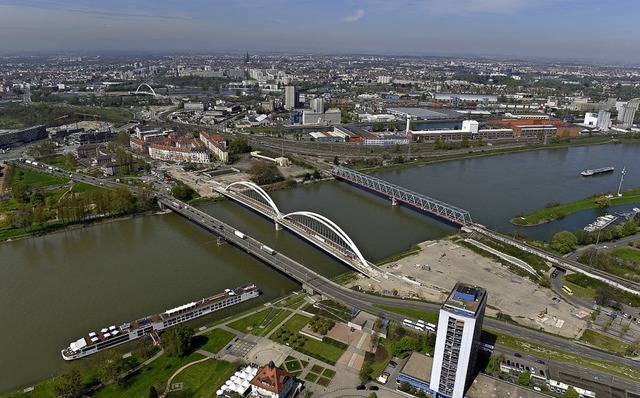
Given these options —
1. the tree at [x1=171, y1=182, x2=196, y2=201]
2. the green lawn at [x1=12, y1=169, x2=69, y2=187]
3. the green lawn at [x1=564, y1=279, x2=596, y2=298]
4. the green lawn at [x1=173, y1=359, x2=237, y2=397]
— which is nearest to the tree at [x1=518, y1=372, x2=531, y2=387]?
the green lawn at [x1=564, y1=279, x2=596, y2=298]

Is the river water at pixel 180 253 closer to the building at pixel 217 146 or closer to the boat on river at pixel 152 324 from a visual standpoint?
the boat on river at pixel 152 324

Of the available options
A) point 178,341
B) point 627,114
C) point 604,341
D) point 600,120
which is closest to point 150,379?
point 178,341

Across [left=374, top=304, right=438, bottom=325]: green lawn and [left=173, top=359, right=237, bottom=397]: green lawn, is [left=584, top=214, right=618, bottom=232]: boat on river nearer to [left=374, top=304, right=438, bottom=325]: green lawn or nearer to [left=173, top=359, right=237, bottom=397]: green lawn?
[left=374, top=304, right=438, bottom=325]: green lawn

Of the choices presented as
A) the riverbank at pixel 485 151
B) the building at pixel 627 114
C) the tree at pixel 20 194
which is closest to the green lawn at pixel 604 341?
the riverbank at pixel 485 151

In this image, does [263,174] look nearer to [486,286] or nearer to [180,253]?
[180,253]

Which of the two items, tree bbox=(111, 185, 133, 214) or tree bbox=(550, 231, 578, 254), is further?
tree bbox=(111, 185, 133, 214)

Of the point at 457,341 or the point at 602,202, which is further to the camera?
the point at 602,202

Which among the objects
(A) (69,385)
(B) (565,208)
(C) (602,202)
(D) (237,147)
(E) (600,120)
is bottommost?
(A) (69,385)
